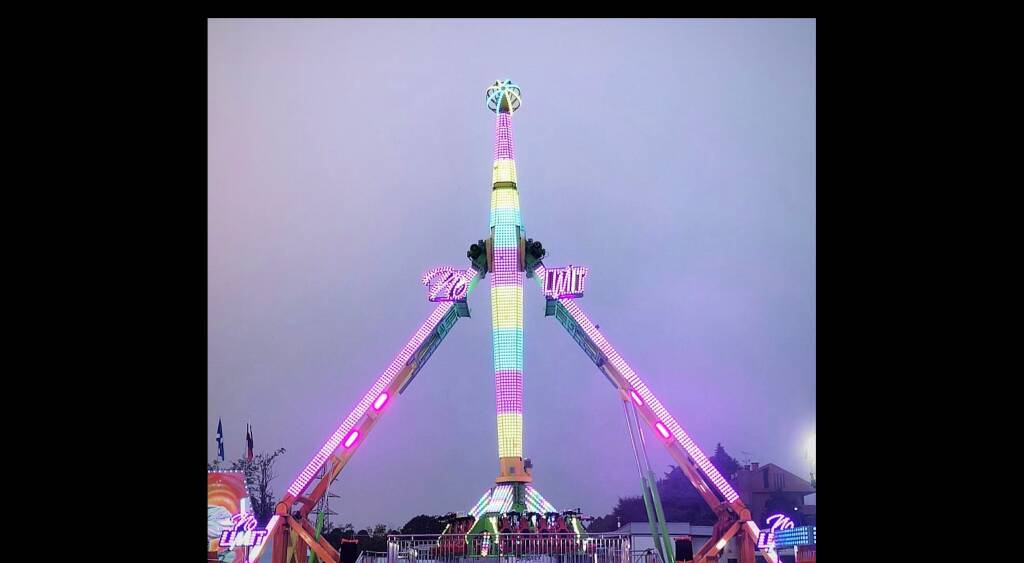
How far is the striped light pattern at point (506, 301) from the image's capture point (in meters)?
42.0

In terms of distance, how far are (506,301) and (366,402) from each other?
19.6 feet

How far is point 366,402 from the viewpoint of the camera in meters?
42.3

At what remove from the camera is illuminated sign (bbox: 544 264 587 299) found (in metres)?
42.6

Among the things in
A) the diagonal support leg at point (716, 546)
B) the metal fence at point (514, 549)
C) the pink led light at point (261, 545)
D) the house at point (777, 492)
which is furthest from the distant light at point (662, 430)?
the house at point (777, 492)

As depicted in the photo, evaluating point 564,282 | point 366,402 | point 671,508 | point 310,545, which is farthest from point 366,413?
point 671,508

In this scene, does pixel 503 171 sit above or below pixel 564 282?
above

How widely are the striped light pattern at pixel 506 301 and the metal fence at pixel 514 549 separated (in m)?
3.41

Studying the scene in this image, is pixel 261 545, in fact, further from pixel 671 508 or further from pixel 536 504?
pixel 671 508

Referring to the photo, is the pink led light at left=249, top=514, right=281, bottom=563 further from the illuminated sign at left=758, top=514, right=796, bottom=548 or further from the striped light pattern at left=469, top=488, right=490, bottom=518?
the illuminated sign at left=758, top=514, right=796, bottom=548

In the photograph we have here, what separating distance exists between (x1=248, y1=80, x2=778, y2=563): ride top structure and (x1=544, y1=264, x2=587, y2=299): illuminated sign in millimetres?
35
